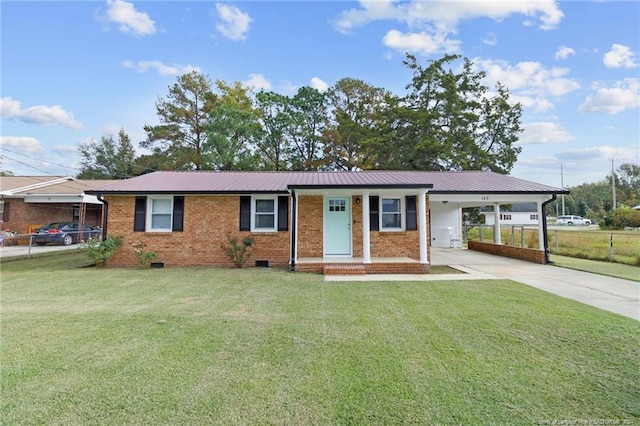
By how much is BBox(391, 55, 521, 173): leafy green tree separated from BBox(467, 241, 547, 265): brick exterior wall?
882 cm

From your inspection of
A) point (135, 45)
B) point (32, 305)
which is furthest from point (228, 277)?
point (135, 45)

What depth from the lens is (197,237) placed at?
10695mm

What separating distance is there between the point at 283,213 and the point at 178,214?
3.76m

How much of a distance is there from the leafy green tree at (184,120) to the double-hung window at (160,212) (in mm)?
16699

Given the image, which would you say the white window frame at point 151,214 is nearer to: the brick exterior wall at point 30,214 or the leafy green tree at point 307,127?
the brick exterior wall at point 30,214

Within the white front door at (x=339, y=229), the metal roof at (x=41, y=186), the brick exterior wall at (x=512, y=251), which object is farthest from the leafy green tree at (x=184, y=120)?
the brick exterior wall at (x=512, y=251)

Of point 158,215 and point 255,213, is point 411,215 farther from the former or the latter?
point 158,215

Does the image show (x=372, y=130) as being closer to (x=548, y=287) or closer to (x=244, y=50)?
(x=244, y=50)

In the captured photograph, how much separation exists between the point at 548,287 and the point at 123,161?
145 feet

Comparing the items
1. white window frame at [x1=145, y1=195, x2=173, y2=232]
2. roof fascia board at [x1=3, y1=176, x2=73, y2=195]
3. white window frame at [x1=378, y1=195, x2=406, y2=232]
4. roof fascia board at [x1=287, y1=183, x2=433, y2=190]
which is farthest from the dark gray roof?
roof fascia board at [x1=3, y1=176, x2=73, y2=195]

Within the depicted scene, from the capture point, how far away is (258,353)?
12.0 ft

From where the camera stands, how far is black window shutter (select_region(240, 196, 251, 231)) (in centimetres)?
1072

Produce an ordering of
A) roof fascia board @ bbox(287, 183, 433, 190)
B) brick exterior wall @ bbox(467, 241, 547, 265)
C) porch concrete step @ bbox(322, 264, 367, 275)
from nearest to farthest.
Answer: porch concrete step @ bbox(322, 264, 367, 275), roof fascia board @ bbox(287, 183, 433, 190), brick exterior wall @ bbox(467, 241, 547, 265)

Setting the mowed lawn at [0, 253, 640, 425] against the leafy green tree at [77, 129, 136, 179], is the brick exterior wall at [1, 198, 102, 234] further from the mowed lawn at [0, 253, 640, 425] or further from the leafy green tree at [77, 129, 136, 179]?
the leafy green tree at [77, 129, 136, 179]
